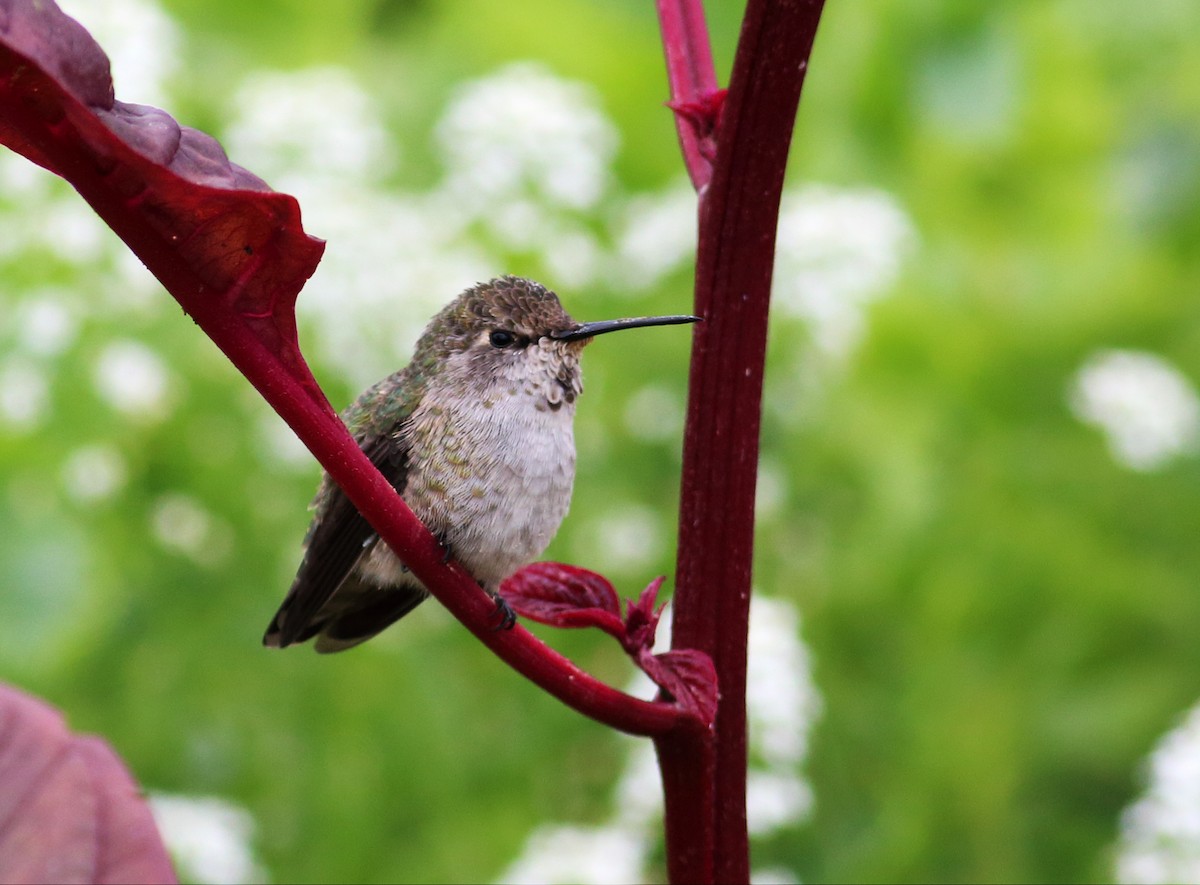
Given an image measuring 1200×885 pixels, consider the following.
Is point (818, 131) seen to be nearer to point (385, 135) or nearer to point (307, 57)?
point (385, 135)

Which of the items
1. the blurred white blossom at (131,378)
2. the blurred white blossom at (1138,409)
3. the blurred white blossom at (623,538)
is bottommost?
the blurred white blossom at (131,378)

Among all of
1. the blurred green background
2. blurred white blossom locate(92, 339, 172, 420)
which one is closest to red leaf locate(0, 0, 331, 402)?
the blurred green background

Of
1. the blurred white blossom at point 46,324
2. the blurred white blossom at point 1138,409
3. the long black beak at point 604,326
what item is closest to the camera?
the long black beak at point 604,326

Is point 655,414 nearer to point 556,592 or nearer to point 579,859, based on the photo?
point 579,859

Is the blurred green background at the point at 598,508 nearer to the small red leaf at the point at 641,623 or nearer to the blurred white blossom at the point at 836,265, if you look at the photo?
the blurred white blossom at the point at 836,265

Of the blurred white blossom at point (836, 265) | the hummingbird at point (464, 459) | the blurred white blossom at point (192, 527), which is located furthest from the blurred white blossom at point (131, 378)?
the blurred white blossom at point (836, 265)

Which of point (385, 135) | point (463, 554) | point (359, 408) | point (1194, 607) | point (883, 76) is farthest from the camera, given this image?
point (883, 76)

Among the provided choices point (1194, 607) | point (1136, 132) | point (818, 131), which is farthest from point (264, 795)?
point (1136, 132)
